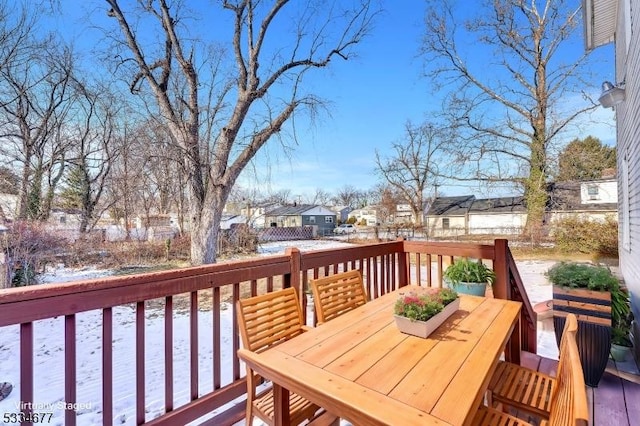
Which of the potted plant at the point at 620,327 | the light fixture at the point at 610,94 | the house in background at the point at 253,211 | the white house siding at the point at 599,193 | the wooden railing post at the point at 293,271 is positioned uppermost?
the light fixture at the point at 610,94

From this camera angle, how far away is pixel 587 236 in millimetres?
11734

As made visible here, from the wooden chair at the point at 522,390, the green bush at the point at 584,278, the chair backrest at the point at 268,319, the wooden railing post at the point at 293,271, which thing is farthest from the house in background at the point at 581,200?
the chair backrest at the point at 268,319

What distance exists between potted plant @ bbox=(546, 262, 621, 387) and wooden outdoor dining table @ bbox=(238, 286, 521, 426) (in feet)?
3.75

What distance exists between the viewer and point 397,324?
1541 mm

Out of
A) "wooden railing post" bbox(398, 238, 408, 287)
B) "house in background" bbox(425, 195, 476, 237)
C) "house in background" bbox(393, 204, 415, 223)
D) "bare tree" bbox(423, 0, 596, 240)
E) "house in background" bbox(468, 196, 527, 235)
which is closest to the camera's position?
"wooden railing post" bbox(398, 238, 408, 287)

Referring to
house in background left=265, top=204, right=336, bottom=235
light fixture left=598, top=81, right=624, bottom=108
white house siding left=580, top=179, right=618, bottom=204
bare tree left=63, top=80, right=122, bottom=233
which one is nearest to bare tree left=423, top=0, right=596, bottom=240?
white house siding left=580, top=179, right=618, bottom=204

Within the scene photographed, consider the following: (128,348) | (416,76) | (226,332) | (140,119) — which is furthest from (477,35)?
(128,348)

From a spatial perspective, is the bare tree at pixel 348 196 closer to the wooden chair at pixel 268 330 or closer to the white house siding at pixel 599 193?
the white house siding at pixel 599 193

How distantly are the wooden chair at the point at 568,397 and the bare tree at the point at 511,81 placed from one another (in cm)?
1493

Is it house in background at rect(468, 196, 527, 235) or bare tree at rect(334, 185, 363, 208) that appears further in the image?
bare tree at rect(334, 185, 363, 208)

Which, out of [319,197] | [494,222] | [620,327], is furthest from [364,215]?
[620,327]

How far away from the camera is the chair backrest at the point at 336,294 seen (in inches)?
80.8

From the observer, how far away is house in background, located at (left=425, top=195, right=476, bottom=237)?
73.7ft

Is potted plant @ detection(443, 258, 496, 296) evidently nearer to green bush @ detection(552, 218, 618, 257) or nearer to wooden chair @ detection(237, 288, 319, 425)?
wooden chair @ detection(237, 288, 319, 425)
